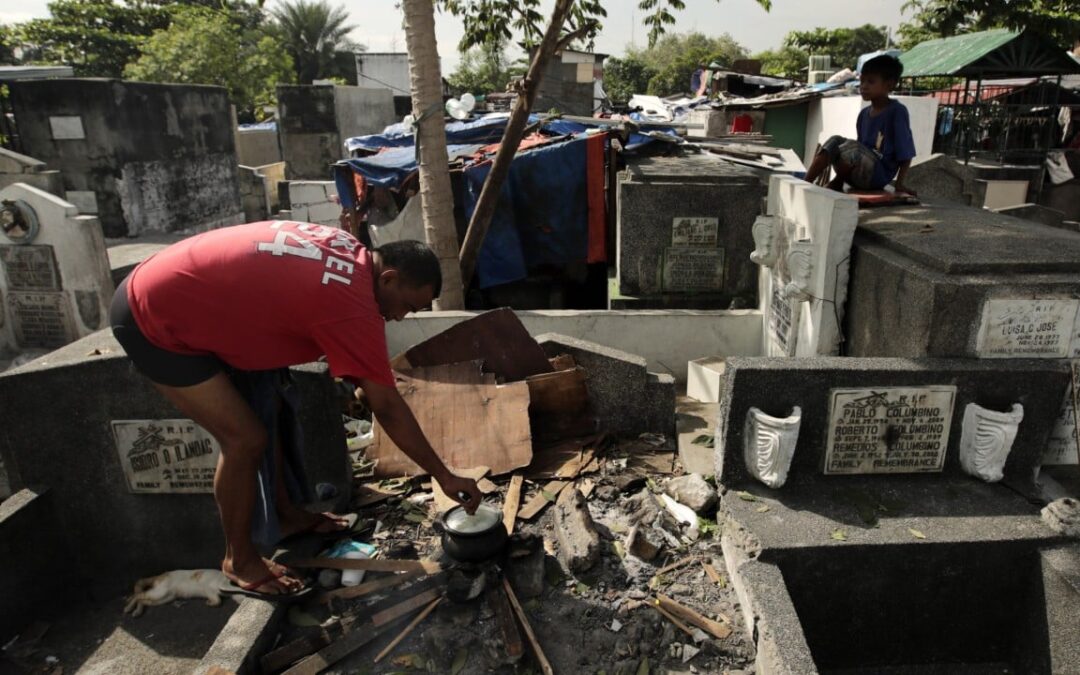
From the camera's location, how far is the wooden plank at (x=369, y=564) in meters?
3.25

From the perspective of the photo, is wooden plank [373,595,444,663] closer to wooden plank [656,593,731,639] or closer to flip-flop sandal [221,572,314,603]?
flip-flop sandal [221,572,314,603]

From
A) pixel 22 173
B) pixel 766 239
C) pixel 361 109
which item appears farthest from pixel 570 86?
pixel 766 239

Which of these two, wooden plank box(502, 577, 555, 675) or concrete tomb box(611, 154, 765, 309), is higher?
concrete tomb box(611, 154, 765, 309)

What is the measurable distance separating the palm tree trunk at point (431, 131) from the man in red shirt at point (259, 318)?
9.97ft

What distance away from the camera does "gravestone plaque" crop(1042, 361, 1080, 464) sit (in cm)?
340

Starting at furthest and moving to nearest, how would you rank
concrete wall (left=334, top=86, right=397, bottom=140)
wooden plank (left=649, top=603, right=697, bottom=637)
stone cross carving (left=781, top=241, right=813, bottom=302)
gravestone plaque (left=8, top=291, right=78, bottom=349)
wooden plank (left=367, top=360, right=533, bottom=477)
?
concrete wall (left=334, top=86, right=397, bottom=140)
gravestone plaque (left=8, top=291, right=78, bottom=349)
stone cross carving (left=781, top=241, right=813, bottom=302)
wooden plank (left=367, top=360, right=533, bottom=477)
wooden plank (left=649, top=603, right=697, bottom=637)

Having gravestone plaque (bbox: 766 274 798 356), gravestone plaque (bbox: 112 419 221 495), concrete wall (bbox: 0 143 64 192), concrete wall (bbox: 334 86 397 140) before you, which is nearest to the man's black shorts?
gravestone plaque (bbox: 112 419 221 495)

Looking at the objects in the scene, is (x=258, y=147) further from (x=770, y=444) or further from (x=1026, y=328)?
(x=1026, y=328)

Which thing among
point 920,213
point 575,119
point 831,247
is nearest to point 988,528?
point 831,247

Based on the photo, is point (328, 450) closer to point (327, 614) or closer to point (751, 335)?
point (327, 614)

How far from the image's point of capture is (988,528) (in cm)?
316

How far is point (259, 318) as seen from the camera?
2793 mm

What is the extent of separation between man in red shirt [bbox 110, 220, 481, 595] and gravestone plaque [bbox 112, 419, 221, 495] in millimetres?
756

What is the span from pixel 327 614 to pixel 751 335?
417 cm
